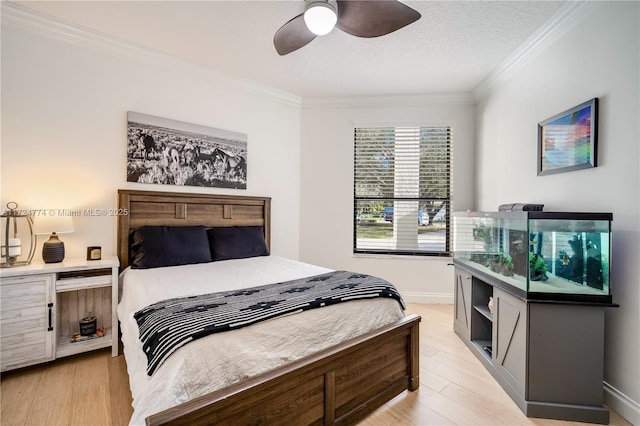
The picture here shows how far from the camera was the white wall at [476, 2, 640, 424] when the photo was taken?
5.96ft

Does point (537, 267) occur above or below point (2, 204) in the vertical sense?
below

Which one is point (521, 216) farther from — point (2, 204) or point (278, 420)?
point (2, 204)

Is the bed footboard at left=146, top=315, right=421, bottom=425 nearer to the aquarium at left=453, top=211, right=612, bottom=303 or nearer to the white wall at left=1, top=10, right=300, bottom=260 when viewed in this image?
the aquarium at left=453, top=211, right=612, bottom=303

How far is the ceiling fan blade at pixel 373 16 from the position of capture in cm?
184

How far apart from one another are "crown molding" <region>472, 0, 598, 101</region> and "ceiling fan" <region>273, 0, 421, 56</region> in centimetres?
134

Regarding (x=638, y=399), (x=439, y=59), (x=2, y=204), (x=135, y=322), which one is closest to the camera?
(x=135, y=322)

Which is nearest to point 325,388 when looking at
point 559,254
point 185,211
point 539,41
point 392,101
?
point 559,254

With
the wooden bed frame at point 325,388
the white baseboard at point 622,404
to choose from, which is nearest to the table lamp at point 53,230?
the wooden bed frame at point 325,388

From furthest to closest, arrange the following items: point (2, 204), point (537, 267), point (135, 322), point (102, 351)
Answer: point (102, 351) → point (2, 204) → point (537, 267) → point (135, 322)

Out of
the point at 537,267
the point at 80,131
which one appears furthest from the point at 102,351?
the point at 537,267

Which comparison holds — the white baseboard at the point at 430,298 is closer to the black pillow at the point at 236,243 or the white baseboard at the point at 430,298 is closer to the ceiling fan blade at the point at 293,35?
A: the black pillow at the point at 236,243

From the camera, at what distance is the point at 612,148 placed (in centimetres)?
195

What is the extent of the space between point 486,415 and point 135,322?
6.96ft

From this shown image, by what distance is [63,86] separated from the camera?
2604 mm
